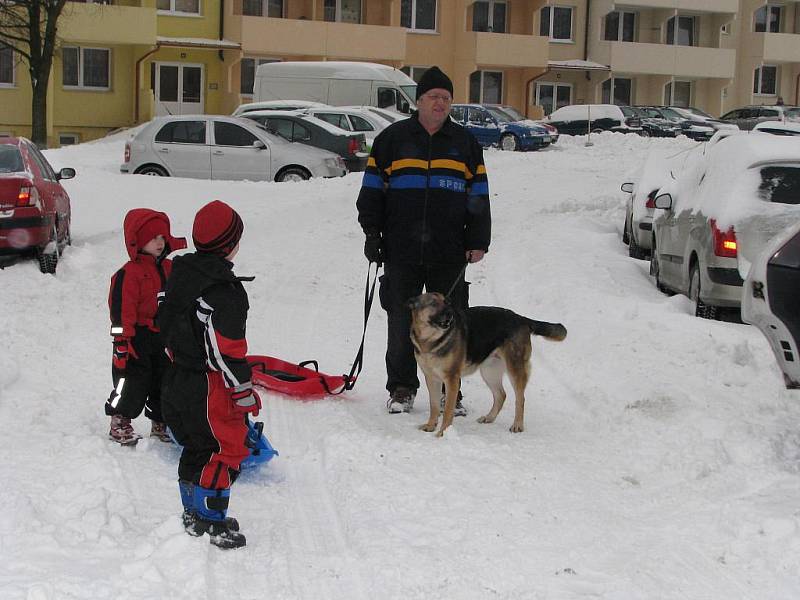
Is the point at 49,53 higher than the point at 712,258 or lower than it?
higher

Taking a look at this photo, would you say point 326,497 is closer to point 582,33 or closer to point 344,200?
point 344,200

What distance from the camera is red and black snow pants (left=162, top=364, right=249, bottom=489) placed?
4.55m

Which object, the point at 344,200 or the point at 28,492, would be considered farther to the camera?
the point at 344,200

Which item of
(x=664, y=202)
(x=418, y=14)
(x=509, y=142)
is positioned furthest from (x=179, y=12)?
(x=664, y=202)

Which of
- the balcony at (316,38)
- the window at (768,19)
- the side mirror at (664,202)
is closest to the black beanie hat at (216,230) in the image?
the side mirror at (664,202)

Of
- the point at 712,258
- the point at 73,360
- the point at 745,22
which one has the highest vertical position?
the point at 745,22

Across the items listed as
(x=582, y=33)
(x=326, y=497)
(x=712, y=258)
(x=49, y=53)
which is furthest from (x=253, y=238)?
(x=582, y=33)

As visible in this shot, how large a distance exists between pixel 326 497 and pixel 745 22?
4753 centimetres

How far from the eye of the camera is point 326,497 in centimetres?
517

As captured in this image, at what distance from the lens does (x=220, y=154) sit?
65.9 feet

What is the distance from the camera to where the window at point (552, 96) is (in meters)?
45.5

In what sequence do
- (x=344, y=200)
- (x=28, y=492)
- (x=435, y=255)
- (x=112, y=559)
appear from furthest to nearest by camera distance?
1. (x=344, y=200)
2. (x=435, y=255)
3. (x=28, y=492)
4. (x=112, y=559)

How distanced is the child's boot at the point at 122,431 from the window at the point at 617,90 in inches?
1686

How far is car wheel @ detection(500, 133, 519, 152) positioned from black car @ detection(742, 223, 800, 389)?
25.6 meters
